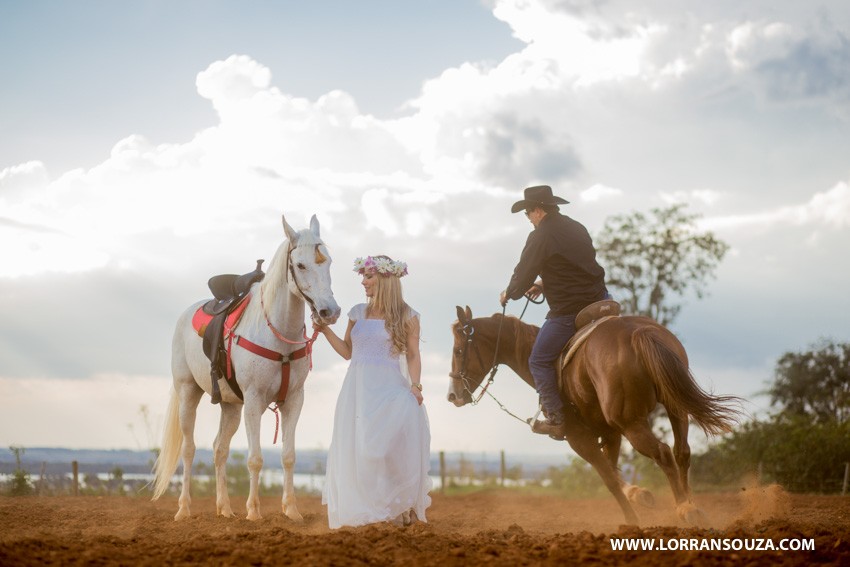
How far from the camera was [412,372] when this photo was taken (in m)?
7.65

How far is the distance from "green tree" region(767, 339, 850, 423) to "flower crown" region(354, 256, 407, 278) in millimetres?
28124

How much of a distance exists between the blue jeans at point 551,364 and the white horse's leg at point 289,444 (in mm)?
2365

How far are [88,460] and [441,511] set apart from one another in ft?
28.9

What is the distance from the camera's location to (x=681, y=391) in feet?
23.1

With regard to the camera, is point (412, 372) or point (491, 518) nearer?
point (412, 372)

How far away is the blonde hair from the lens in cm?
765

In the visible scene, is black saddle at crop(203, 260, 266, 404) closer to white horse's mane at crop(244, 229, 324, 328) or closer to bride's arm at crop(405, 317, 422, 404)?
white horse's mane at crop(244, 229, 324, 328)

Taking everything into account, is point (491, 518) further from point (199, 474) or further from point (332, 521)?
point (199, 474)

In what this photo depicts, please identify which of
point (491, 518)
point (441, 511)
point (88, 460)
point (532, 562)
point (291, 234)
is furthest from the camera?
point (88, 460)

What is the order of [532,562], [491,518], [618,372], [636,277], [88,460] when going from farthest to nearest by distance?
[636,277] → [88,460] → [491,518] → [618,372] → [532,562]

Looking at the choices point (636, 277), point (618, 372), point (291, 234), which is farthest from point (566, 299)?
point (636, 277)

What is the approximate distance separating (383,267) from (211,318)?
2.87 meters

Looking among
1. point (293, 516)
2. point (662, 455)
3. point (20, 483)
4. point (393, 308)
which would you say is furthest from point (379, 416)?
point (20, 483)

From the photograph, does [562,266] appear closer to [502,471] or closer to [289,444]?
[289,444]
